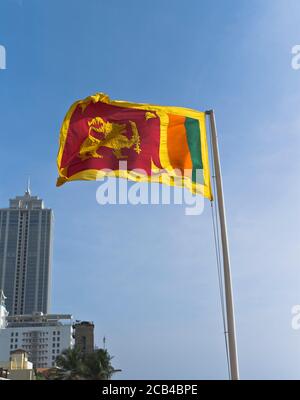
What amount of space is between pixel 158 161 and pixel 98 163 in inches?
47.3

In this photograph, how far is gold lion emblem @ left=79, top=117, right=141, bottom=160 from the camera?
11453 mm

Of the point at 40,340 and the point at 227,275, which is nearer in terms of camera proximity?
the point at 227,275

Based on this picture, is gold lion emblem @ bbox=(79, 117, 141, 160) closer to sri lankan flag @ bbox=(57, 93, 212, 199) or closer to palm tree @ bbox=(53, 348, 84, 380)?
sri lankan flag @ bbox=(57, 93, 212, 199)

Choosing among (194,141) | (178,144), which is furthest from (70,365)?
(194,141)

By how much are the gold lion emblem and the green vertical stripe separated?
103cm

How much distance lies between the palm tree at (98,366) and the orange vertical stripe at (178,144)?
2307 inches

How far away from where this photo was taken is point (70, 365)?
67250 millimetres

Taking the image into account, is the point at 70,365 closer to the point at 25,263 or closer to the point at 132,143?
the point at 132,143

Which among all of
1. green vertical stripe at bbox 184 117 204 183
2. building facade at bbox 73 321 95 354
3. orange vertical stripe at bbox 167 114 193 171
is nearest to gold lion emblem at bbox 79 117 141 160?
orange vertical stripe at bbox 167 114 193 171

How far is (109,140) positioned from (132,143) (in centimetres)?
49
